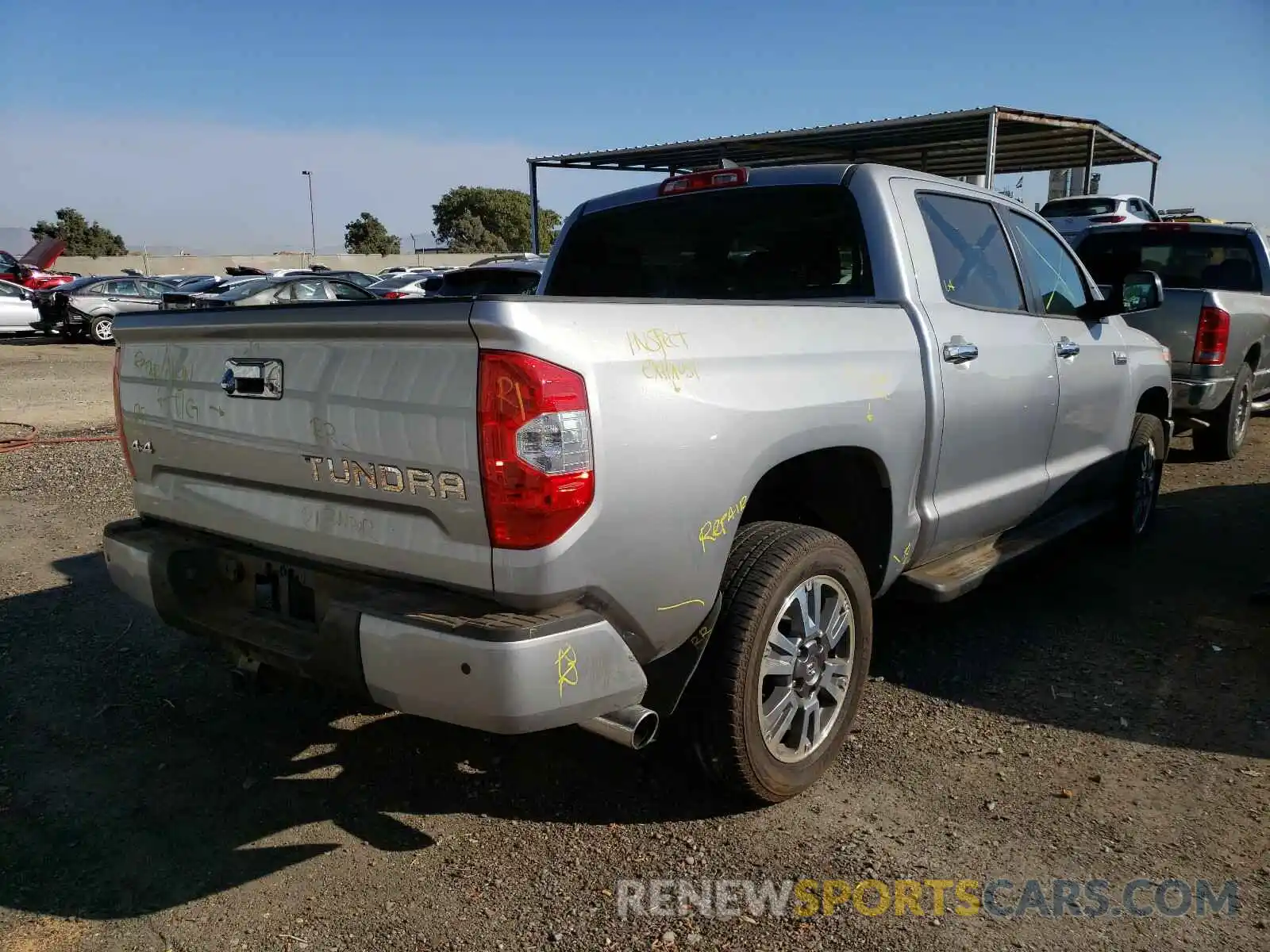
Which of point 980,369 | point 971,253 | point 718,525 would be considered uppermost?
point 971,253

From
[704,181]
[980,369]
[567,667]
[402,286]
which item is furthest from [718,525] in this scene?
[402,286]

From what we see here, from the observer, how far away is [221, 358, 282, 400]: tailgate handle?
266 centimetres

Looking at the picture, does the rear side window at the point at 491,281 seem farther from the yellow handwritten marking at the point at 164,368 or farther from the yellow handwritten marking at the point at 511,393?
the yellow handwritten marking at the point at 511,393

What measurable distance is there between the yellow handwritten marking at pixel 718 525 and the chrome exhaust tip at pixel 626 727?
454 mm

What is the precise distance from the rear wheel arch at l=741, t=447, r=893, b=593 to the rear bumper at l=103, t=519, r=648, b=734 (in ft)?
3.34

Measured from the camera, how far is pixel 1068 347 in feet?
14.6

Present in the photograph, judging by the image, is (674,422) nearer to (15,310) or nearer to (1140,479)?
(1140,479)

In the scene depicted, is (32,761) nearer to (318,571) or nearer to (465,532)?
(318,571)

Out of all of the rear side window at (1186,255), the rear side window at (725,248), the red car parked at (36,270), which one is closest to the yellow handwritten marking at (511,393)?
the rear side window at (725,248)

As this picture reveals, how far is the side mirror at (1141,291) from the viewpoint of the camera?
4.89 meters

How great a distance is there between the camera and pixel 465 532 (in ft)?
7.59

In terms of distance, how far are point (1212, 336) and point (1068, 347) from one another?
3.64 m

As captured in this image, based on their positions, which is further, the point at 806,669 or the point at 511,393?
the point at 806,669

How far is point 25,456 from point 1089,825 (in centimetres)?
868
